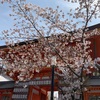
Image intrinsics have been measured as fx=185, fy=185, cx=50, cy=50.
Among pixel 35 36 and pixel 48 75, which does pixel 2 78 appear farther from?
pixel 35 36

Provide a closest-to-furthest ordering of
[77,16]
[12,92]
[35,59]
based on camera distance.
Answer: [77,16], [35,59], [12,92]

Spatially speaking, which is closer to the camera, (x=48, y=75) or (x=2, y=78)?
(x=48, y=75)

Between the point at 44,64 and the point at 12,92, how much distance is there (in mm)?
6682

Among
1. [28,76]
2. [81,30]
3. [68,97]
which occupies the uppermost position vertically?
[81,30]

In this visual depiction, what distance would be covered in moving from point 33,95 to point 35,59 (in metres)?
4.52

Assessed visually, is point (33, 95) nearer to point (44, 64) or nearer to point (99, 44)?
point (44, 64)

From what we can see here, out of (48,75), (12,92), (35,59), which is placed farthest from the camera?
(12,92)

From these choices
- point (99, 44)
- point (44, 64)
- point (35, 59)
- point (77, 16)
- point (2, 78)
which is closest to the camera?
point (77, 16)

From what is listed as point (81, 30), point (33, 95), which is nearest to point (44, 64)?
point (81, 30)

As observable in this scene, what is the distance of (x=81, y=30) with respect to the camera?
970cm

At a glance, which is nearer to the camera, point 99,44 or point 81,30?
point 81,30

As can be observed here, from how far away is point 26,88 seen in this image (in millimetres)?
15000

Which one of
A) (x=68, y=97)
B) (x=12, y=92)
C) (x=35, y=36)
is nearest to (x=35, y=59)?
(x=35, y=36)

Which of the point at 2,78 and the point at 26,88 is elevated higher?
the point at 2,78
